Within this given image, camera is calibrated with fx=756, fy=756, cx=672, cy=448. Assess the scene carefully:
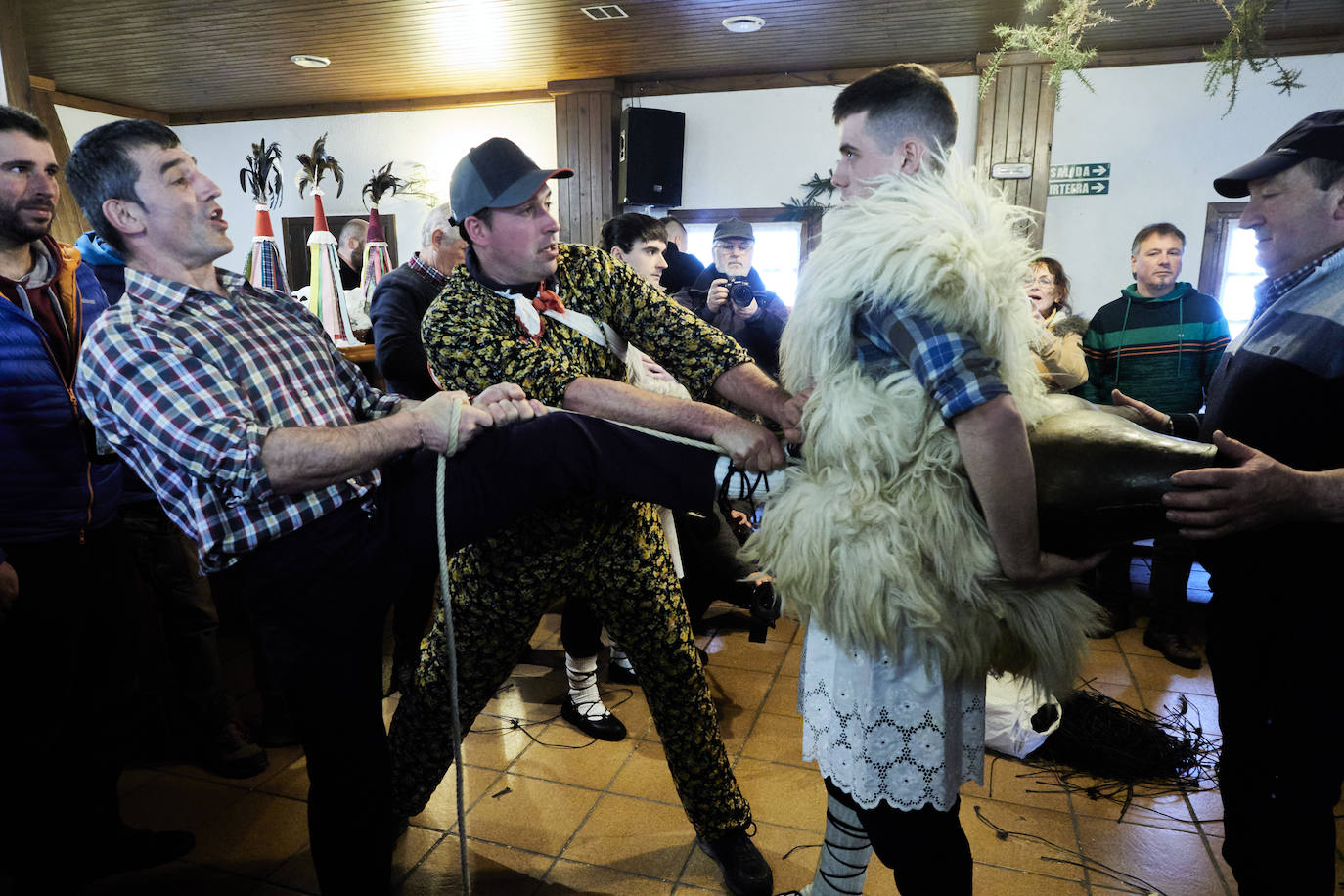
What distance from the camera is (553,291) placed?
6.50ft

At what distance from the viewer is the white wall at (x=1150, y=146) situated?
5.87 metres

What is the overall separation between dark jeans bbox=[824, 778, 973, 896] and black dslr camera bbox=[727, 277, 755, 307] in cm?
258

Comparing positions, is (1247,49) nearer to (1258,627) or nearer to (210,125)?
(1258,627)

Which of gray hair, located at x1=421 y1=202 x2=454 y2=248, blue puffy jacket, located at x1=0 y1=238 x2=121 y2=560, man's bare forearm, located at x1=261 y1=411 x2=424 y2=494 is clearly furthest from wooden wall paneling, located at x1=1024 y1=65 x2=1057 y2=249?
blue puffy jacket, located at x1=0 y1=238 x2=121 y2=560

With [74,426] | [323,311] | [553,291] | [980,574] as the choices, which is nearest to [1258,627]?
[980,574]

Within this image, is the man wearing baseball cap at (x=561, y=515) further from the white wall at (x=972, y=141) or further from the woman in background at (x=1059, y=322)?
the white wall at (x=972, y=141)

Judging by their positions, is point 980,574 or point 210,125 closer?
point 980,574

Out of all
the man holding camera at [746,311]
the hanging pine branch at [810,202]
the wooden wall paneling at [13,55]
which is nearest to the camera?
the wooden wall paneling at [13,55]

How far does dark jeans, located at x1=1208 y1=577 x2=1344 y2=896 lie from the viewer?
1.47 metres

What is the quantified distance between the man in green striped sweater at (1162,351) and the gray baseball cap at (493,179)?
3.27 m

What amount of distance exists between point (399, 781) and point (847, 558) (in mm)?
1524

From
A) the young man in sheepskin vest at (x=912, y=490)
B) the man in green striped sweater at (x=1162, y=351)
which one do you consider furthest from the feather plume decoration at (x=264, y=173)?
the young man in sheepskin vest at (x=912, y=490)

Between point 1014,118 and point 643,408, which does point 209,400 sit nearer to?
point 643,408

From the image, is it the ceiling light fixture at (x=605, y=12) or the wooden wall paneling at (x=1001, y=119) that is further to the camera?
the wooden wall paneling at (x=1001, y=119)
